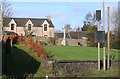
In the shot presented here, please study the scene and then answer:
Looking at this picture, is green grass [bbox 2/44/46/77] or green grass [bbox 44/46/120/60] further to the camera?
green grass [bbox 44/46/120/60]

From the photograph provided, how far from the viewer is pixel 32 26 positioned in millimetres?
49812

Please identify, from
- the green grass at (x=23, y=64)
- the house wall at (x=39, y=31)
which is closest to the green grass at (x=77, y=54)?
the green grass at (x=23, y=64)

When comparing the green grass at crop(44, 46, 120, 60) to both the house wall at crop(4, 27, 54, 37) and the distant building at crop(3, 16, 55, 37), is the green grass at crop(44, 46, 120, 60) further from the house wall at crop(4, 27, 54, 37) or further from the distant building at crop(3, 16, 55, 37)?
the house wall at crop(4, 27, 54, 37)

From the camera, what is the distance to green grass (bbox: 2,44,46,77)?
16.5 meters

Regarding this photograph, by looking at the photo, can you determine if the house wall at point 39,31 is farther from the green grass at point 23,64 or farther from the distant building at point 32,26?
the green grass at point 23,64

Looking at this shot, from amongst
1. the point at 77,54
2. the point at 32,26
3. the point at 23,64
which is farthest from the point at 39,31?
the point at 23,64

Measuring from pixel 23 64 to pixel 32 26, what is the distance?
3082cm

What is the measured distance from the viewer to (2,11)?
3145cm

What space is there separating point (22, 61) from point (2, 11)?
1330 cm

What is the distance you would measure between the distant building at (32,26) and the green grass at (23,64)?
25.7 metres

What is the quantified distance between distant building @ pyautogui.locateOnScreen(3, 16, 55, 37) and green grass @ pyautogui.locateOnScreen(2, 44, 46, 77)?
25.7 meters

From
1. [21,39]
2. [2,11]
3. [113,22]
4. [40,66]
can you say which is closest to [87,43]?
[113,22]

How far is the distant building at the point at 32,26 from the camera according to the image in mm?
49188

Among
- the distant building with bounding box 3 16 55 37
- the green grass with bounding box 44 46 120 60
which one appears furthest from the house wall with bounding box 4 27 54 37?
the green grass with bounding box 44 46 120 60
